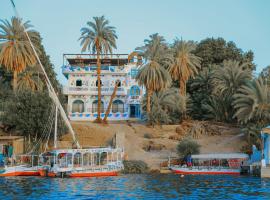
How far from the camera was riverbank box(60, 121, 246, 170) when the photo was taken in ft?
169

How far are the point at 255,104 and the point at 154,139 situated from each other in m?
13.3

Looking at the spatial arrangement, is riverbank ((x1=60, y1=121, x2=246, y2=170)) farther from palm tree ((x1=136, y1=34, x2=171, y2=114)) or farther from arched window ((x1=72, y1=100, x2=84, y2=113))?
arched window ((x1=72, y1=100, x2=84, y2=113))

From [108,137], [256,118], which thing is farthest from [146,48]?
[256,118]

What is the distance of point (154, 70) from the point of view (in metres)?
63.2

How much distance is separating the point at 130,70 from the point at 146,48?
10883mm

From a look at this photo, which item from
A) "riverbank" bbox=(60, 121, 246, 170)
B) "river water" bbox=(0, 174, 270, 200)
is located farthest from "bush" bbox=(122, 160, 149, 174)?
"river water" bbox=(0, 174, 270, 200)

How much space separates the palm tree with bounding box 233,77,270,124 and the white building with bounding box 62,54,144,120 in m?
22.0

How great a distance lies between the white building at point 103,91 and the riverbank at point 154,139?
892 cm

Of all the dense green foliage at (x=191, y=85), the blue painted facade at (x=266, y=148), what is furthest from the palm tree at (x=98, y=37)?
the blue painted facade at (x=266, y=148)

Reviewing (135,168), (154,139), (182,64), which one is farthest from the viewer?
(182,64)

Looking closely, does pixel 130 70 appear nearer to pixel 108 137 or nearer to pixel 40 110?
pixel 108 137

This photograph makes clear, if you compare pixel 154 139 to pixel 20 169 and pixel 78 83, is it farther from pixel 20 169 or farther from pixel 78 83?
pixel 78 83

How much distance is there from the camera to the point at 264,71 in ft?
235

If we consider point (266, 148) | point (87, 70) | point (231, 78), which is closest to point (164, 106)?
point (231, 78)
